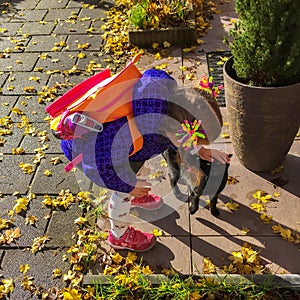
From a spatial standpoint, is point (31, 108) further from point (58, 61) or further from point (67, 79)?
point (58, 61)

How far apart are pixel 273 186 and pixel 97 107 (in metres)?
1.86

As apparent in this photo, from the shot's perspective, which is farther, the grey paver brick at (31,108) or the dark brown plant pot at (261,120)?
the grey paver brick at (31,108)

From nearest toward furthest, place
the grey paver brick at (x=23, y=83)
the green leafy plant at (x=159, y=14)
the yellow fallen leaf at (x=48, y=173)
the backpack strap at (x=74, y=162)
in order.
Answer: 1. the backpack strap at (x=74, y=162)
2. the yellow fallen leaf at (x=48, y=173)
3. the grey paver brick at (x=23, y=83)
4. the green leafy plant at (x=159, y=14)

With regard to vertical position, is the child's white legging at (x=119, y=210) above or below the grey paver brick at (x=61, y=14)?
above

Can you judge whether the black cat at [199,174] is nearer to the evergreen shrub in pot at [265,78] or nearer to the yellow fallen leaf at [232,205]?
the yellow fallen leaf at [232,205]

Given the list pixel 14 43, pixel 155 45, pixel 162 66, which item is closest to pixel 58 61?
pixel 14 43

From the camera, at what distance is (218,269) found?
325 cm

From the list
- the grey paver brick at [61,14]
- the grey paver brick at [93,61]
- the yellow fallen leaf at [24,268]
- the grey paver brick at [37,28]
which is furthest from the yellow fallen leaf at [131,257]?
the grey paver brick at [61,14]

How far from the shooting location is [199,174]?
335 cm

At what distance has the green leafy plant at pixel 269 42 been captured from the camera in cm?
321

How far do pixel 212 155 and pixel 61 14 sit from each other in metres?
4.69

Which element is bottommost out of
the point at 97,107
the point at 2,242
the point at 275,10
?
the point at 2,242

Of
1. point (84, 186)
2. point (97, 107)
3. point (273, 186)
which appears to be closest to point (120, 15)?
point (84, 186)

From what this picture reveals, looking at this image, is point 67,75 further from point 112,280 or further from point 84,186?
point 112,280
